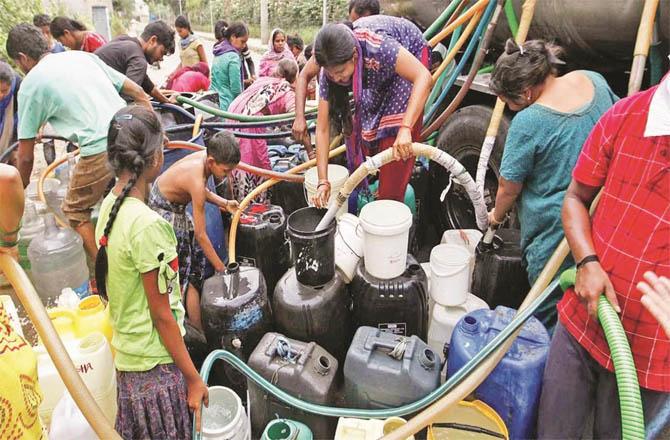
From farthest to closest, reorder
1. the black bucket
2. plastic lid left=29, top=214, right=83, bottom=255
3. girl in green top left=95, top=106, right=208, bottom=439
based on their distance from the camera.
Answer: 1. plastic lid left=29, top=214, right=83, bottom=255
2. the black bucket
3. girl in green top left=95, top=106, right=208, bottom=439

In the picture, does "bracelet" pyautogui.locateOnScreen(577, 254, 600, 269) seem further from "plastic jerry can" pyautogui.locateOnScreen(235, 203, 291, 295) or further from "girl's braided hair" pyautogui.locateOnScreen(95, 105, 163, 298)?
"plastic jerry can" pyautogui.locateOnScreen(235, 203, 291, 295)

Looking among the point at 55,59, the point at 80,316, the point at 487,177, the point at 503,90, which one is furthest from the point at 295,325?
the point at 55,59

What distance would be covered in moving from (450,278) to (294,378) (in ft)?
3.72

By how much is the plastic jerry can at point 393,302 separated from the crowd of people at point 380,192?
2.19 feet

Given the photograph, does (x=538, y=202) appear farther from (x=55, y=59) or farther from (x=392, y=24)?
(x=55, y=59)

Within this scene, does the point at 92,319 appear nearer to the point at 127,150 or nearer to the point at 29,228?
the point at 127,150

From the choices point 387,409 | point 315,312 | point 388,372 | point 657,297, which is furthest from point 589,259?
point 315,312

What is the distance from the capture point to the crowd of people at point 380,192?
1.54 meters

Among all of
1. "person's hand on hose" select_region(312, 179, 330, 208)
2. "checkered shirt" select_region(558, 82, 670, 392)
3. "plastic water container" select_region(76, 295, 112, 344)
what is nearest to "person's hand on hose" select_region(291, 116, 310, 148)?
"person's hand on hose" select_region(312, 179, 330, 208)

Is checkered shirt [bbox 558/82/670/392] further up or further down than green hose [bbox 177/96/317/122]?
further up

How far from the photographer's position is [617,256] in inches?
63.1

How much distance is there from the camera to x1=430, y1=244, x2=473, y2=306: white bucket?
2832mm

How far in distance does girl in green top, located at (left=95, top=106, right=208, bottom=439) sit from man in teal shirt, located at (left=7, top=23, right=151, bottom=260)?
1.72 metres

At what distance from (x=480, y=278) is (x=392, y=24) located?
1.93 m
